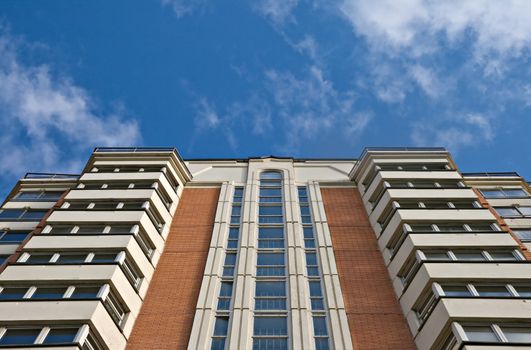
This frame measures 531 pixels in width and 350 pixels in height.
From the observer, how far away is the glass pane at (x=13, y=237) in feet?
107

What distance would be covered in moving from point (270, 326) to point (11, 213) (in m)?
20.1

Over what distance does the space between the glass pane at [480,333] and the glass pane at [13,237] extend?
25.2 metres

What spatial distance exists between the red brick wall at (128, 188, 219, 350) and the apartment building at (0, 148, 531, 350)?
9 centimetres

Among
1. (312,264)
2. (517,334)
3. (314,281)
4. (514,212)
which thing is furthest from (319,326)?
(514,212)

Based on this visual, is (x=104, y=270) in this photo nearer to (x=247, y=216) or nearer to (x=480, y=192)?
(x=247, y=216)

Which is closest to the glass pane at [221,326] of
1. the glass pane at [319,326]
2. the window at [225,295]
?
the window at [225,295]

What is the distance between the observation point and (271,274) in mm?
29641

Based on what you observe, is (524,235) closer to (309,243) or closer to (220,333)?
(309,243)

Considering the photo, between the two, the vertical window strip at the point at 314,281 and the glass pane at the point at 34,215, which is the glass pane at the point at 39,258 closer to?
the glass pane at the point at 34,215

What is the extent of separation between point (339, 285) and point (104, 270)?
11.8 metres

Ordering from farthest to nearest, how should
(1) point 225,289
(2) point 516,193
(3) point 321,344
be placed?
(2) point 516,193, (1) point 225,289, (3) point 321,344

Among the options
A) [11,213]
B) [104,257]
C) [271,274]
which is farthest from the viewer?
[11,213]

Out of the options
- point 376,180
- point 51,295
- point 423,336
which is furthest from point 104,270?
point 376,180

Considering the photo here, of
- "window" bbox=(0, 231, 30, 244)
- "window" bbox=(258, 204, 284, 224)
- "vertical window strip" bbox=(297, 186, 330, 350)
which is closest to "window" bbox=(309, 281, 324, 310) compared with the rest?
"vertical window strip" bbox=(297, 186, 330, 350)
